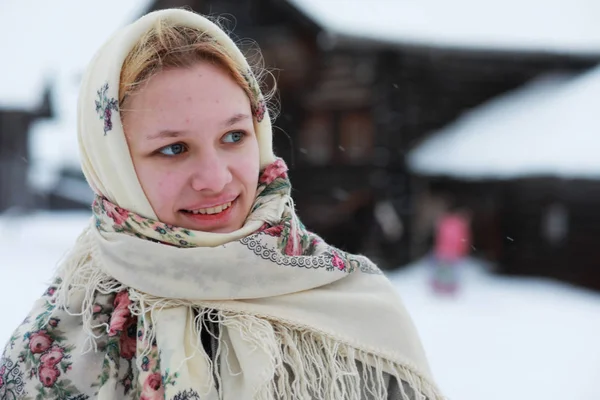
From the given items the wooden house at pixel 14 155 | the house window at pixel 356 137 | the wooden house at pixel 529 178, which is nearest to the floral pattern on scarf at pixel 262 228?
the wooden house at pixel 529 178

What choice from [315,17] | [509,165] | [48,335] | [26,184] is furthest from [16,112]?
[48,335]

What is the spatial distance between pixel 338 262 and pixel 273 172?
256mm

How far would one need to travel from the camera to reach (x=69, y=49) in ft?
92.6

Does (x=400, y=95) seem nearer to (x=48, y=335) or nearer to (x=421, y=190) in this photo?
(x=421, y=190)

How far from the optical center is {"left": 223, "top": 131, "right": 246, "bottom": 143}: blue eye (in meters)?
1.13

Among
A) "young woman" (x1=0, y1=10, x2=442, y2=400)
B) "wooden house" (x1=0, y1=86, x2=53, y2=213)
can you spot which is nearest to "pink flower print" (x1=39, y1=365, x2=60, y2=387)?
"young woman" (x1=0, y1=10, x2=442, y2=400)

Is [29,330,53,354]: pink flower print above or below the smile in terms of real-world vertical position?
below

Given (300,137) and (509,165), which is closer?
(509,165)

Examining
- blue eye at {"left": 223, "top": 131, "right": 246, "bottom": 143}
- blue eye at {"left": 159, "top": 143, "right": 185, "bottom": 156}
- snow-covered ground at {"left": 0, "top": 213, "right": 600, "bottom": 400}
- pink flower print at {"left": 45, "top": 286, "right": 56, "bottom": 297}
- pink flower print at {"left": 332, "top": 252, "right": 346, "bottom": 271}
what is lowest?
snow-covered ground at {"left": 0, "top": 213, "right": 600, "bottom": 400}

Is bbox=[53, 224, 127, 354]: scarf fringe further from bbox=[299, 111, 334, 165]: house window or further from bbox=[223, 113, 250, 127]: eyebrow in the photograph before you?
bbox=[299, 111, 334, 165]: house window

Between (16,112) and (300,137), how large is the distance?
721cm

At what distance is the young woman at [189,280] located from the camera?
1.07 m

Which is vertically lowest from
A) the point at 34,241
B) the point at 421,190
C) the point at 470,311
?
the point at 34,241

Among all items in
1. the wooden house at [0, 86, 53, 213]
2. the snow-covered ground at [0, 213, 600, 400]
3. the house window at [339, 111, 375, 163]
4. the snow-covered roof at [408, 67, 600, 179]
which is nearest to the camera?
the snow-covered ground at [0, 213, 600, 400]
